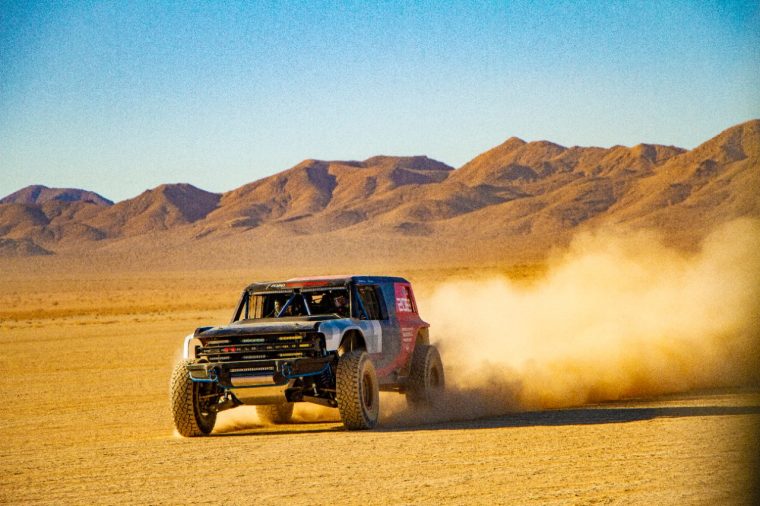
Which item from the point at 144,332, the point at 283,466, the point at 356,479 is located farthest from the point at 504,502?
the point at 144,332

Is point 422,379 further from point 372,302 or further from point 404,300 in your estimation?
point 372,302

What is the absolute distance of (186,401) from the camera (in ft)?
44.6

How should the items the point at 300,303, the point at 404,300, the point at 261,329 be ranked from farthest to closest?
the point at 404,300, the point at 300,303, the point at 261,329

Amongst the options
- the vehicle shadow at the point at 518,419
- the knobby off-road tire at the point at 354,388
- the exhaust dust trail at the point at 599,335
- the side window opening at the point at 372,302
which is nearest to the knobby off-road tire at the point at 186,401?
the vehicle shadow at the point at 518,419

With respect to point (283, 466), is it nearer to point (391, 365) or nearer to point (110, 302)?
point (391, 365)

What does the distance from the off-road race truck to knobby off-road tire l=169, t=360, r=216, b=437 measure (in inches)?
0.5

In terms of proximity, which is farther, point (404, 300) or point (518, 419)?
point (404, 300)

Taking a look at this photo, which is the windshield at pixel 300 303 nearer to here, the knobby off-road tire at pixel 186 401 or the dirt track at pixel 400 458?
the knobby off-road tire at pixel 186 401

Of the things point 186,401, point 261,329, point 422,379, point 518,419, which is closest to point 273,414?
→ point 422,379

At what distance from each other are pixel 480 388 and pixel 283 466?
23.4ft

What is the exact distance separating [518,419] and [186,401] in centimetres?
451

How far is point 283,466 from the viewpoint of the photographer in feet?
36.9

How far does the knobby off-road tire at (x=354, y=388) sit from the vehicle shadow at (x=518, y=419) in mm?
450

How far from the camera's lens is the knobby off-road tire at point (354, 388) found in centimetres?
1331
